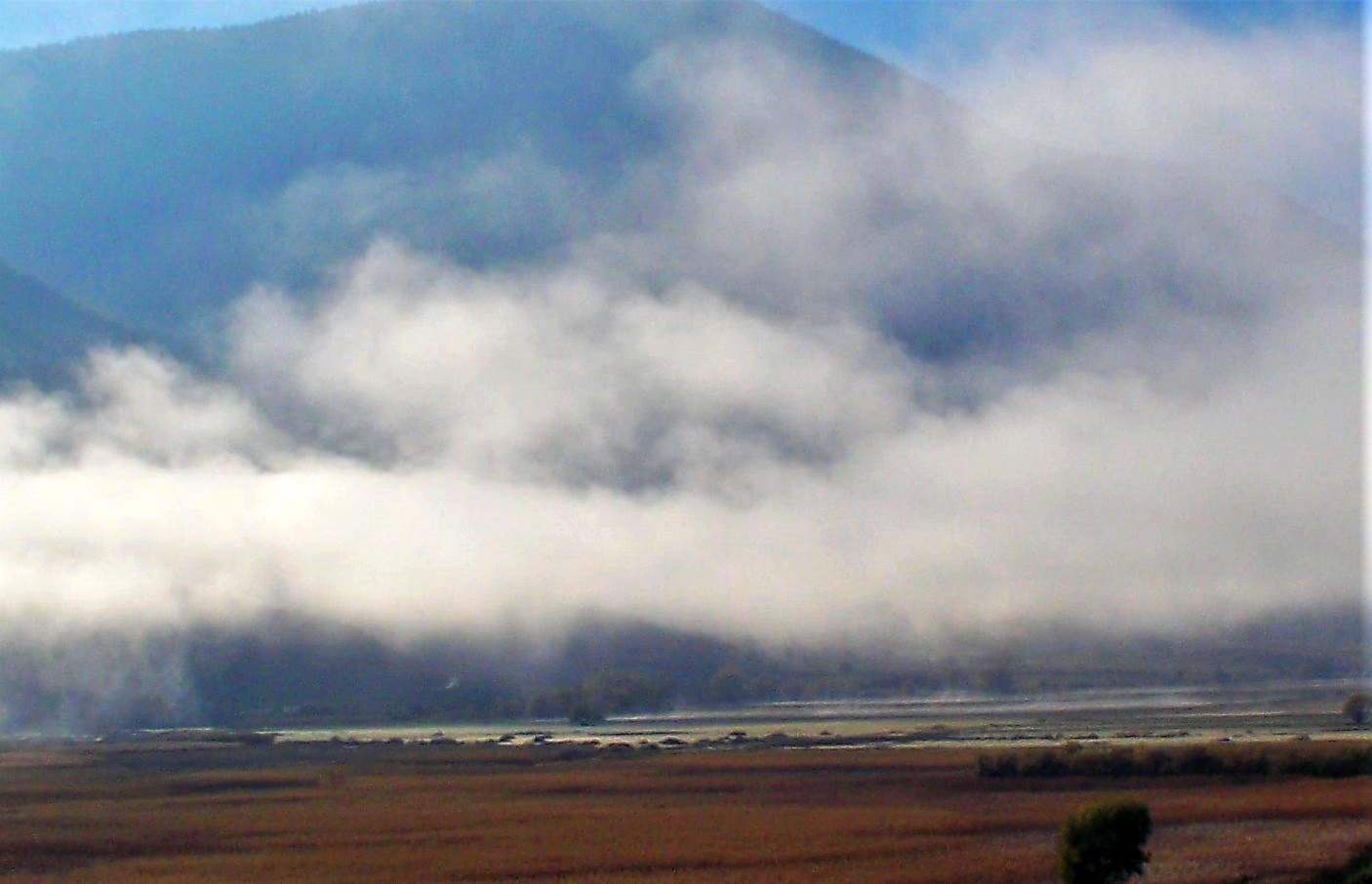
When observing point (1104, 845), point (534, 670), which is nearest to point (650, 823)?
point (1104, 845)

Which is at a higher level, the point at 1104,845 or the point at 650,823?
the point at 650,823

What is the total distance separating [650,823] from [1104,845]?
21.9m

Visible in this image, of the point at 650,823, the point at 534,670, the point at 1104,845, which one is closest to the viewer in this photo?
the point at 1104,845

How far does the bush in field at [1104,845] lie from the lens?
4288 centimetres

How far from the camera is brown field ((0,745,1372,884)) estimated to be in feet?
158

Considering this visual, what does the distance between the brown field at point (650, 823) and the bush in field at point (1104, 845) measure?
1473 mm

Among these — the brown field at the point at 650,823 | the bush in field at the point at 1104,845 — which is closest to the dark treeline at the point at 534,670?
the brown field at the point at 650,823

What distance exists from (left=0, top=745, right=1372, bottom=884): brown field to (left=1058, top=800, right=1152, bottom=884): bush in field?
1473mm

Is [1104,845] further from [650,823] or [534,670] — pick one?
[534,670]

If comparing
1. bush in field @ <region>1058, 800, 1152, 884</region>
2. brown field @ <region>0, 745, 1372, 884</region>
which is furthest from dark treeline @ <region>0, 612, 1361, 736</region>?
bush in field @ <region>1058, 800, 1152, 884</region>

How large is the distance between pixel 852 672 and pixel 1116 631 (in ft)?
117

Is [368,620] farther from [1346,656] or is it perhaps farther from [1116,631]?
[1346,656]

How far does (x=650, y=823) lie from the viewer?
198 ft

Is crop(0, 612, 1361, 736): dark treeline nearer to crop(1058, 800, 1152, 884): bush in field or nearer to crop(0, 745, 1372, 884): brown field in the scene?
crop(0, 745, 1372, 884): brown field
